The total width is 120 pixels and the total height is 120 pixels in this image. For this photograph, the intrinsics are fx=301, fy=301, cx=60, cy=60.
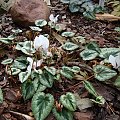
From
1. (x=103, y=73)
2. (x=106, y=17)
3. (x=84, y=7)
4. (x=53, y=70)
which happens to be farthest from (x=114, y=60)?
(x=84, y=7)

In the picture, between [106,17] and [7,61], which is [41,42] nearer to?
[7,61]

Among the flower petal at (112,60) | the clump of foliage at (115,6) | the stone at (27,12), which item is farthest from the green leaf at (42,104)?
the clump of foliage at (115,6)

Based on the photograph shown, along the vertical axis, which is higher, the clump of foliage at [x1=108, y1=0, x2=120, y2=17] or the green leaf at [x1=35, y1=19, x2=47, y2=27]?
the green leaf at [x1=35, y1=19, x2=47, y2=27]

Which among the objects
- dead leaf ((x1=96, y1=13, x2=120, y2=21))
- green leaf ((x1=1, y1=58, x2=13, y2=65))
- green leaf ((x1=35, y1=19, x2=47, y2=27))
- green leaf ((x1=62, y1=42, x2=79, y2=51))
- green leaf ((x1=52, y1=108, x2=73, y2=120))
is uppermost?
green leaf ((x1=35, y1=19, x2=47, y2=27))

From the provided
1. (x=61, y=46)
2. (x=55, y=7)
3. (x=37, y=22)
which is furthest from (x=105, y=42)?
(x=55, y=7)

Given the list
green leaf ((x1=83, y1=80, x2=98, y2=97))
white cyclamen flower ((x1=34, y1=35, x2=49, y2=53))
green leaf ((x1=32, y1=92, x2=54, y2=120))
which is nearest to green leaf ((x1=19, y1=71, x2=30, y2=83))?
green leaf ((x1=32, y1=92, x2=54, y2=120))

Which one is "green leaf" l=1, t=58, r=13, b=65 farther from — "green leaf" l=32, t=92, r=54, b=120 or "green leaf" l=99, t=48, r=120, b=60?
"green leaf" l=99, t=48, r=120, b=60
